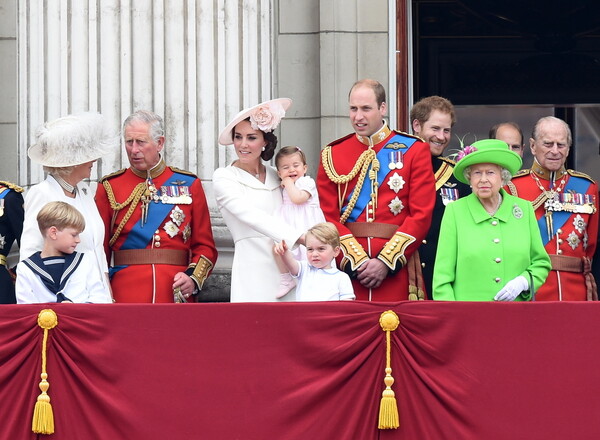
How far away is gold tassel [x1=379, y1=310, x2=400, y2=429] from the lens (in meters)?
6.98

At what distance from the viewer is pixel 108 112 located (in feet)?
31.5

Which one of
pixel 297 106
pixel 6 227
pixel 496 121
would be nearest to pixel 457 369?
pixel 6 227

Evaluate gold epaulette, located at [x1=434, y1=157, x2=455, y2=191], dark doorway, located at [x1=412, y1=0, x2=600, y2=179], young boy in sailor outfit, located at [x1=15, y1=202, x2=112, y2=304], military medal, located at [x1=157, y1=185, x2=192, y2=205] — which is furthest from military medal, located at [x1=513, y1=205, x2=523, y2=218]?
dark doorway, located at [x1=412, y1=0, x2=600, y2=179]

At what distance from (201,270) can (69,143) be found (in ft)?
3.17

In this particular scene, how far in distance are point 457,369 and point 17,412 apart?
193 cm

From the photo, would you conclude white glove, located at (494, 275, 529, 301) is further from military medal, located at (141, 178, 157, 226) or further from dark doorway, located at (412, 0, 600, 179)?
dark doorway, located at (412, 0, 600, 179)

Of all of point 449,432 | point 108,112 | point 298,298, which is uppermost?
point 108,112

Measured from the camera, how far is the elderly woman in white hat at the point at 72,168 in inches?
307

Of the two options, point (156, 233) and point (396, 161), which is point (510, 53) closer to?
point (396, 161)

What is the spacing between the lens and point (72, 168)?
7.91 m

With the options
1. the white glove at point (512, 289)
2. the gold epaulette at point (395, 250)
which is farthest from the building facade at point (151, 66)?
the white glove at point (512, 289)

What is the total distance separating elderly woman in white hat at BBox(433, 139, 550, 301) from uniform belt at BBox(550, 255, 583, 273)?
1.98 feet

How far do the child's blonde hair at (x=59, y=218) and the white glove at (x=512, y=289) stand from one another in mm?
1966

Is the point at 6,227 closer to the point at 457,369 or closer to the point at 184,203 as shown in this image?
the point at 184,203
